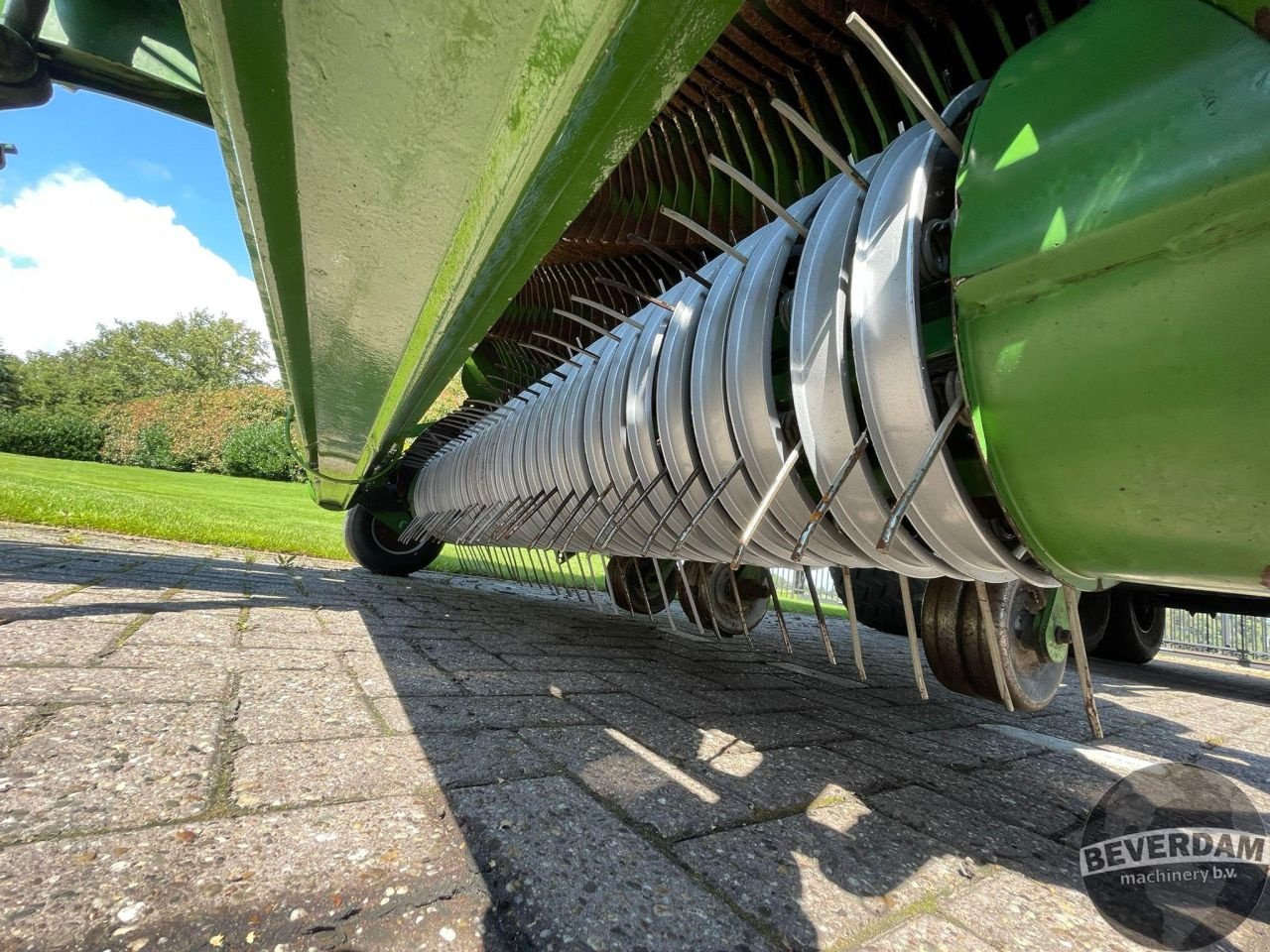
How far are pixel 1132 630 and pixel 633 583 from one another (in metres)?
3.19

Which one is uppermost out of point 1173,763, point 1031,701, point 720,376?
point 720,376

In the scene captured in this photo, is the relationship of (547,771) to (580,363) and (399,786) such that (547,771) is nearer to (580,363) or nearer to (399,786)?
(399,786)

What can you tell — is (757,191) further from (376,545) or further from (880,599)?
(376,545)

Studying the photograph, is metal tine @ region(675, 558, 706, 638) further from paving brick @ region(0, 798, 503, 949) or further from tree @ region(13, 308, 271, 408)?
tree @ region(13, 308, 271, 408)

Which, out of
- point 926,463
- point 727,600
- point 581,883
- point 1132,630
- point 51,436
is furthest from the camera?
point 51,436

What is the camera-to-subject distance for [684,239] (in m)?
1.87

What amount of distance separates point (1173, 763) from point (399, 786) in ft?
6.76

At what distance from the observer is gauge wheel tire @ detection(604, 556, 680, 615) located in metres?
3.23

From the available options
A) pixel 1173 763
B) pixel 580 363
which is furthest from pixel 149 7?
pixel 1173 763

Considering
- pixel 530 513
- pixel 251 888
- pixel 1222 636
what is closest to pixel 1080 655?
pixel 251 888

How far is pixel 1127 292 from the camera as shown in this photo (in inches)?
20.1

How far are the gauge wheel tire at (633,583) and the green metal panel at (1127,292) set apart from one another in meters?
2.56

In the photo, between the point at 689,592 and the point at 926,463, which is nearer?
the point at 926,463

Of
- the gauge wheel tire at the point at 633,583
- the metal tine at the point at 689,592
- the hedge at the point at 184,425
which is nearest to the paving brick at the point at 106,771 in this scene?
the metal tine at the point at 689,592
